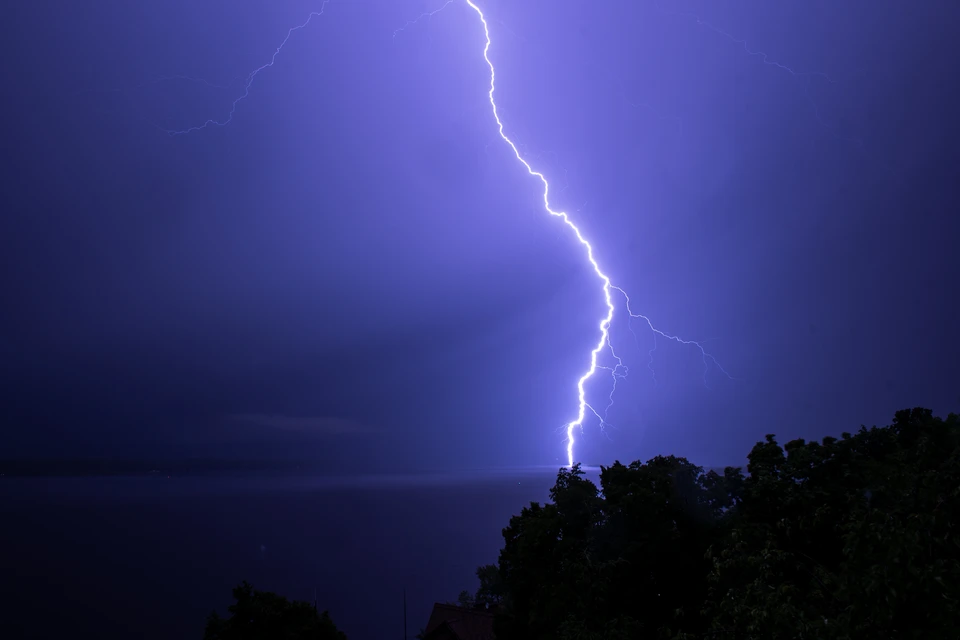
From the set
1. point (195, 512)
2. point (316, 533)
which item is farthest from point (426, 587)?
point (195, 512)

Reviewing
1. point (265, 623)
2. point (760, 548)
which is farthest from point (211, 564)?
point (760, 548)

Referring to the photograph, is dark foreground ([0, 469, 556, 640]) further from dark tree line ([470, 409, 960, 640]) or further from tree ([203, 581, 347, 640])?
dark tree line ([470, 409, 960, 640])

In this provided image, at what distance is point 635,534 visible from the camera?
11328 mm

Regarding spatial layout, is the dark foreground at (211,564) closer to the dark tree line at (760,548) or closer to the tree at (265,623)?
the tree at (265,623)

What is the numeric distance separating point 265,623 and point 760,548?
12049mm

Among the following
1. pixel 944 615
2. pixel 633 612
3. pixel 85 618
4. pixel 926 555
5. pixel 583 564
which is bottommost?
pixel 85 618

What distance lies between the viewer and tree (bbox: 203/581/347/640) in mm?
12955

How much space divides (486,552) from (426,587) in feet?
65.0

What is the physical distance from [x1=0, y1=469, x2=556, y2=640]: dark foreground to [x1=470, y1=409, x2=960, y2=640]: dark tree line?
38.0 m

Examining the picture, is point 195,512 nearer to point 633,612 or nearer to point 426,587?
point 426,587

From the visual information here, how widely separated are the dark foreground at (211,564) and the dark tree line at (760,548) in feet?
125

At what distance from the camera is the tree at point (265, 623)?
13.0 m

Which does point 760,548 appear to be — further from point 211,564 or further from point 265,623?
point 211,564

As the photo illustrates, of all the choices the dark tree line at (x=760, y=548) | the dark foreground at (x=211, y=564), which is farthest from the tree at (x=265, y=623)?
the dark foreground at (x=211, y=564)
